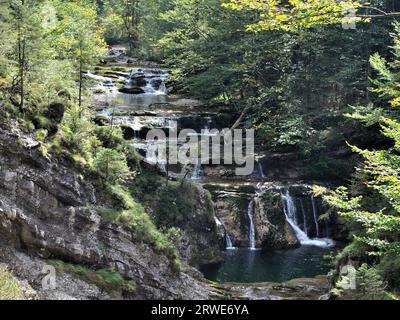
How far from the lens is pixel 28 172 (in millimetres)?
10578

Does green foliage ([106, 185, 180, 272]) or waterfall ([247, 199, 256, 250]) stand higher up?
green foliage ([106, 185, 180, 272])

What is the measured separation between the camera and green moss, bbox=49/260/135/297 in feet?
33.0

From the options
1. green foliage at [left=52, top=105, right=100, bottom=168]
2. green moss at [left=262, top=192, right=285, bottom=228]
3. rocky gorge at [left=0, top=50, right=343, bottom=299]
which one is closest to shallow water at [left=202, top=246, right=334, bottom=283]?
rocky gorge at [left=0, top=50, right=343, bottom=299]

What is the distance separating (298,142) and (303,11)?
657 inches

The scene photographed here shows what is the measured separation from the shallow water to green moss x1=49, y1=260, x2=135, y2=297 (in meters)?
5.50

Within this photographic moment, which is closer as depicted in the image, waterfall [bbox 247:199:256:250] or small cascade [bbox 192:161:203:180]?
waterfall [bbox 247:199:256:250]

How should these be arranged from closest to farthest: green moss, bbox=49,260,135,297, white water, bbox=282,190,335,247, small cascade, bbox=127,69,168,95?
green moss, bbox=49,260,135,297 → white water, bbox=282,190,335,247 → small cascade, bbox=127,69,168,95

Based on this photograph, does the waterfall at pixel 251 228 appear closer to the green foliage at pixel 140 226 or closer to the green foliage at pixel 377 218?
the green foliage at pixel 377 218

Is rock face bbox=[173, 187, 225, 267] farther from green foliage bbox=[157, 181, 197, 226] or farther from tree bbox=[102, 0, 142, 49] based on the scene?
tree bbox=[102, 0, 142, 49]

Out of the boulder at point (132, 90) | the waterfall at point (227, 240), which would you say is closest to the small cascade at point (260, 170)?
the waterfall at point (227, 240)

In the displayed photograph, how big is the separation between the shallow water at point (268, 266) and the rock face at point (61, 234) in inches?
133

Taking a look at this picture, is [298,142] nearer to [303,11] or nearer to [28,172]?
[28,172]

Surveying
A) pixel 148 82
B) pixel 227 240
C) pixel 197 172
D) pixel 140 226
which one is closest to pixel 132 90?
pixel 148 82

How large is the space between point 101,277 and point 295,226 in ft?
39.3
